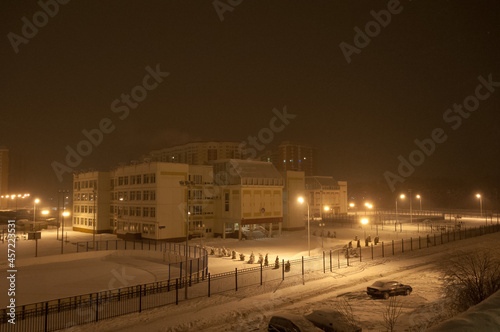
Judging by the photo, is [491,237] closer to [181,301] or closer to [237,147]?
[181,301]

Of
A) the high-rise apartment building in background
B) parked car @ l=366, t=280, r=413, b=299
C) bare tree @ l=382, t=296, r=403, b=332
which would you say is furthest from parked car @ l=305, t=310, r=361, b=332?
the high-rise apartment building in background

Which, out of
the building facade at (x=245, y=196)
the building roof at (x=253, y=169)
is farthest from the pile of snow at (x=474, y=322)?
the building roof at (x=253, y=169)

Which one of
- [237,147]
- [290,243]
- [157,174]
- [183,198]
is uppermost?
[237,147]

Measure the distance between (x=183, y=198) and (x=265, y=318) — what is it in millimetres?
36136

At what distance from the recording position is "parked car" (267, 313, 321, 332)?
14039 millimetres

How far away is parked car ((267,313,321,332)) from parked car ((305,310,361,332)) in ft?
1.66

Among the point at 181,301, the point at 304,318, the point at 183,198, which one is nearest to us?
the point at 304,318

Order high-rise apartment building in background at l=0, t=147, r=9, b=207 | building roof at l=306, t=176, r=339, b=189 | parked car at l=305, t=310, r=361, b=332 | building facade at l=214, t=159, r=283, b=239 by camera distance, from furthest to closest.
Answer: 1. high-rise apartment building in background at l=0, t=147, r=9, b=207
2. building roof at l=306, t=176, r=339, b=189
3. building facade at l=214, t=159, r=283, b=239
4. parked car at l=305, t=310, r=361, b=332

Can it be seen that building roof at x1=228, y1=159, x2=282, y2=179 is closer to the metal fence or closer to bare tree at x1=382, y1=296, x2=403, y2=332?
the metal fence

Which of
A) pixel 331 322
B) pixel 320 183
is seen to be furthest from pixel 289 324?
pixel 320 183

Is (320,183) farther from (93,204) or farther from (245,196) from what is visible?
(93,204)

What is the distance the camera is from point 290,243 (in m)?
48.4

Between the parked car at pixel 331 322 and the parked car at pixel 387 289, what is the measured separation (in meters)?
6.97

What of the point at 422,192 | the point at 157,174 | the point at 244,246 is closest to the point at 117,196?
the point at 157,174
